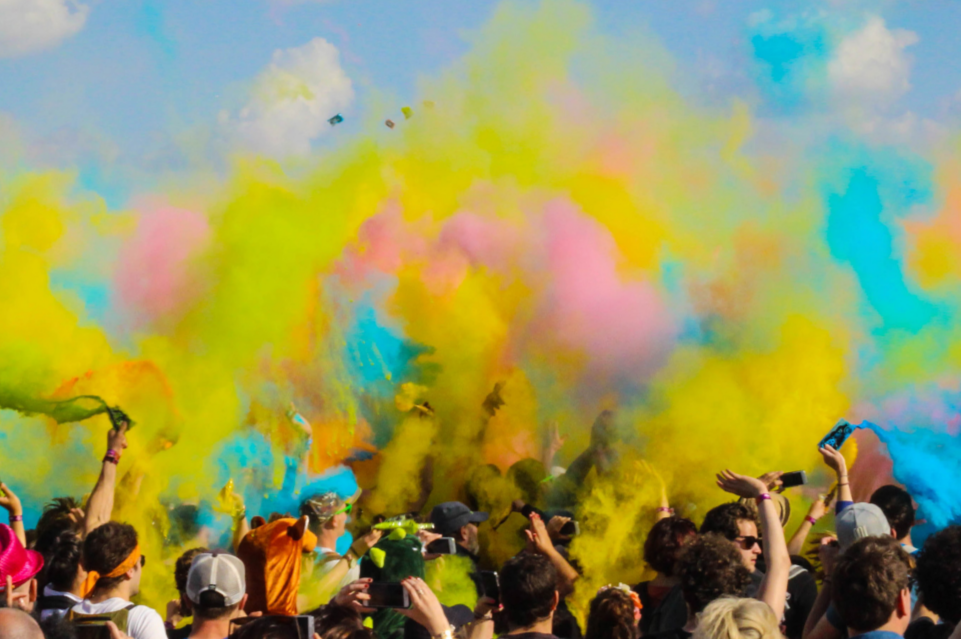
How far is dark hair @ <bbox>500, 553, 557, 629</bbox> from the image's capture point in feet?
11.3

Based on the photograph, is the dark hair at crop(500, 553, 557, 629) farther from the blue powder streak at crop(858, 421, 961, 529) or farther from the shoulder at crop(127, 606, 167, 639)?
the blue powder streak at crop(858, 421, 961, 529)

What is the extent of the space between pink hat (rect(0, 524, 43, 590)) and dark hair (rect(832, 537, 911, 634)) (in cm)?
290

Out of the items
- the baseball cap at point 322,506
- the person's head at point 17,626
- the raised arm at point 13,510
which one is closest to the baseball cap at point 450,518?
the baseball cap at point 322,506

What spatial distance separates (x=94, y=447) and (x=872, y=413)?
6.97 meters

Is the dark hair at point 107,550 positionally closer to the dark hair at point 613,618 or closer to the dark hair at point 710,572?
the dark hair at point 613,618

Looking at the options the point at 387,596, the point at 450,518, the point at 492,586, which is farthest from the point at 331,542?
the point at 387,596

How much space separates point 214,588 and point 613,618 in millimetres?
1540

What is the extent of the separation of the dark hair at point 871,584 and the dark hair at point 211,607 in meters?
2.19

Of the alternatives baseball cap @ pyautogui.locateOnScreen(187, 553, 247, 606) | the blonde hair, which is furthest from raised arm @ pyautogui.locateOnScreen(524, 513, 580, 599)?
the blonde hair

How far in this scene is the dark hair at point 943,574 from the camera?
9.82 feet

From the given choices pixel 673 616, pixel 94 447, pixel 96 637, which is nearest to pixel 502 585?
pixel 673 616

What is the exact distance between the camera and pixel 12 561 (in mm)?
3539

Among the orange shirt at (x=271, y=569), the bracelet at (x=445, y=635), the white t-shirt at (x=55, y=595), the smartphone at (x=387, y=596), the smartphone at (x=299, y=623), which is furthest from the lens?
the orange shirt at (x=271, y=569)

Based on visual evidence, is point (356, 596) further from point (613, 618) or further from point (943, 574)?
point (943, 574)
